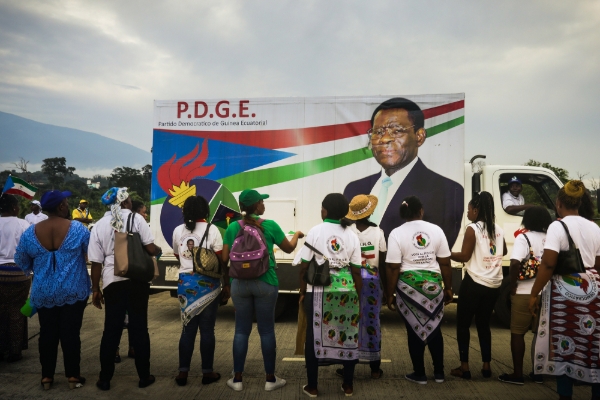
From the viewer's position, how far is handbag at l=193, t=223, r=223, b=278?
178 inches

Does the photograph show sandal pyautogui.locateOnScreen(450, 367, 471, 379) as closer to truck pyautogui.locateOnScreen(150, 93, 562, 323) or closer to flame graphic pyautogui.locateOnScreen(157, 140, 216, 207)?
truck pyautogui.locateOnScreen(150, 93, 562, 323)

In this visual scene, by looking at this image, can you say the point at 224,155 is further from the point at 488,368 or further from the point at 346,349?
the point at 488,368

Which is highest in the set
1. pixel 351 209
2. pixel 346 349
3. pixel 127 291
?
pixel 351 209

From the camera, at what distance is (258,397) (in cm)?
424

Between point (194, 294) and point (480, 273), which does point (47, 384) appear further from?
point (480, 273)

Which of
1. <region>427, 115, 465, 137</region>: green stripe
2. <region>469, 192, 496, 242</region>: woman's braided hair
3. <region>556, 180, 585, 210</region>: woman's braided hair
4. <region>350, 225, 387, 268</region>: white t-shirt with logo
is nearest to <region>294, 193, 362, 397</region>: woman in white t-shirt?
<region>350, 225, 387, 268</region>: white t-shirt with logo

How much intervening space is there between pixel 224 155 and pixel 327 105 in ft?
5.44

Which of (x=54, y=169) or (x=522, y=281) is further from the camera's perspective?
(x=54, y=169)

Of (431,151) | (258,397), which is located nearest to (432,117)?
(431,151)

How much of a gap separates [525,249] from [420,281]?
3.38ft

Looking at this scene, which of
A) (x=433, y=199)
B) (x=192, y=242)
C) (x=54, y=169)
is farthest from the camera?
(x=54, y=169)

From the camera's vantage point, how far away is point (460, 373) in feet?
15.8

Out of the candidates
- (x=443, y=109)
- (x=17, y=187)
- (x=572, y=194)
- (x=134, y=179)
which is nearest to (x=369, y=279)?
(x=572, y=194)

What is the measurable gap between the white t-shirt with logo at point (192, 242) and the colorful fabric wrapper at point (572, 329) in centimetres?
289
